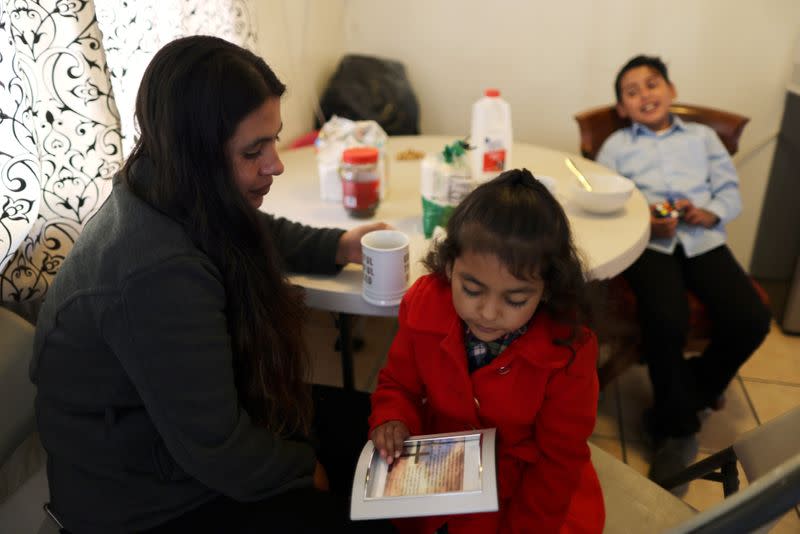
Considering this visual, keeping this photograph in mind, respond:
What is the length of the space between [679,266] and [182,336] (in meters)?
1.56

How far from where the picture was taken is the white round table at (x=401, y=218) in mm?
1301

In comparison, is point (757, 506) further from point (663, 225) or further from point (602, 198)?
point (663, 225)

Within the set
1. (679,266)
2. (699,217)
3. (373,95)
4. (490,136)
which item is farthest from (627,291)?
(373,95)

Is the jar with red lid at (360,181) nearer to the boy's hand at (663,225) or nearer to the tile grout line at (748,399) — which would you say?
the boy's hand at (663,225)

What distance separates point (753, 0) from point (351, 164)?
1.95 meters

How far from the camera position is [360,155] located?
1.57 meters

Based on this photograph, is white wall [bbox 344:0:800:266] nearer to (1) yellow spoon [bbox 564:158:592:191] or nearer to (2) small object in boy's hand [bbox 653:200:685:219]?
(1) yellow spoon [bbox 564:158:592:191]

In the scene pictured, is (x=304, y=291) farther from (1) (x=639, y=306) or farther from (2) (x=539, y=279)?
(1) (x=639, y=306)

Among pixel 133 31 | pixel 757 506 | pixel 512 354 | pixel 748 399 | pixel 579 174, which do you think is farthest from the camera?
pixel 748 399

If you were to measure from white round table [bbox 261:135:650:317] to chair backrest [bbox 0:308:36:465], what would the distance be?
507 millimetres

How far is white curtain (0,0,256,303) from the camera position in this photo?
1072mm

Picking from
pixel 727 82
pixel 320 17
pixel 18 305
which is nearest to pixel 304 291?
pixel 18 305

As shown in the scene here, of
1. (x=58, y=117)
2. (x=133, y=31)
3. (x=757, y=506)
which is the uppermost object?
(x=133, y=31)

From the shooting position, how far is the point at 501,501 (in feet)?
3.62
